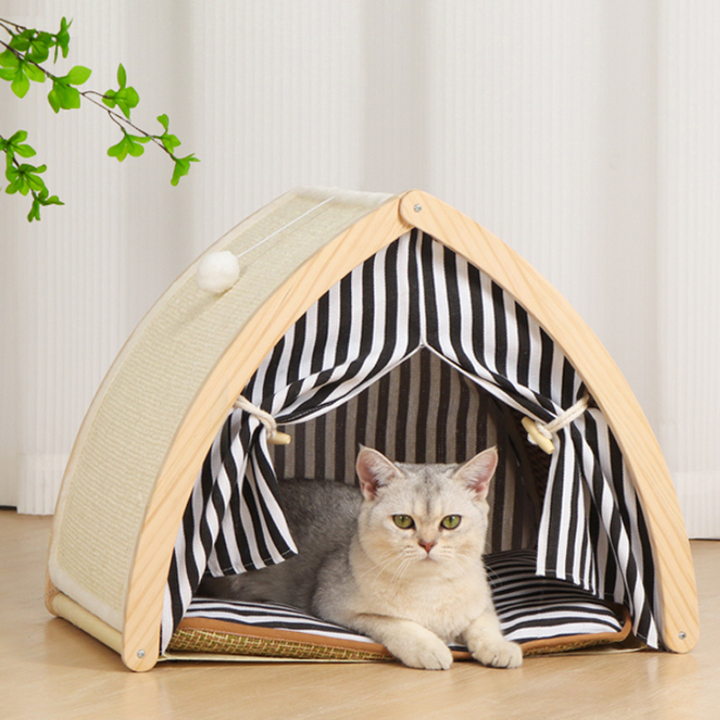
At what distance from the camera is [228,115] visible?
286 cm

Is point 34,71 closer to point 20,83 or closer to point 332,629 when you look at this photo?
point 20,83

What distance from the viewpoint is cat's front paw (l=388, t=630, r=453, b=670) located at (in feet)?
5.20

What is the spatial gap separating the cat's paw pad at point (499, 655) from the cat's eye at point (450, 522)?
196 mm

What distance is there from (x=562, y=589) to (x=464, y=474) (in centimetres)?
35

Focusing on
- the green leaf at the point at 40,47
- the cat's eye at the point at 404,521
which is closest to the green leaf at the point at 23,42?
the green leaf at the point at 40,47

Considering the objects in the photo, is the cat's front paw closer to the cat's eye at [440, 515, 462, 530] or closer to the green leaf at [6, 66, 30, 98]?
the cat's eye at [440, 515, 462, 530]

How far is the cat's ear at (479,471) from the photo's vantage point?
167cm

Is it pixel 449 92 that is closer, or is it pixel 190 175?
pixel 449 92

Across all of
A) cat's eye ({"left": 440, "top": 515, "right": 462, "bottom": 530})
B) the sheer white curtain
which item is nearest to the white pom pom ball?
cat's eye ({"left": 440, "top": 515, "right": 462, "bottom": 530})

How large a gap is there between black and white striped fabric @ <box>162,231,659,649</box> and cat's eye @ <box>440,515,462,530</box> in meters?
0.14

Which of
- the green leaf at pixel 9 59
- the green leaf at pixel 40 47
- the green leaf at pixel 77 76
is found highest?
the green leaf at pixel 40 47

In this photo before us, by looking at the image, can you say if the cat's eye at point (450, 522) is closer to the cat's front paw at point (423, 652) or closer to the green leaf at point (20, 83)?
the cat's front paw at point (423, 652)

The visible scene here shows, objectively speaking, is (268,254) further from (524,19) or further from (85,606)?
(524,19)

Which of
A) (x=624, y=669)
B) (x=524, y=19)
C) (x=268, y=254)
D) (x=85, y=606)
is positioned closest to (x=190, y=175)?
(x=524, y=19)
